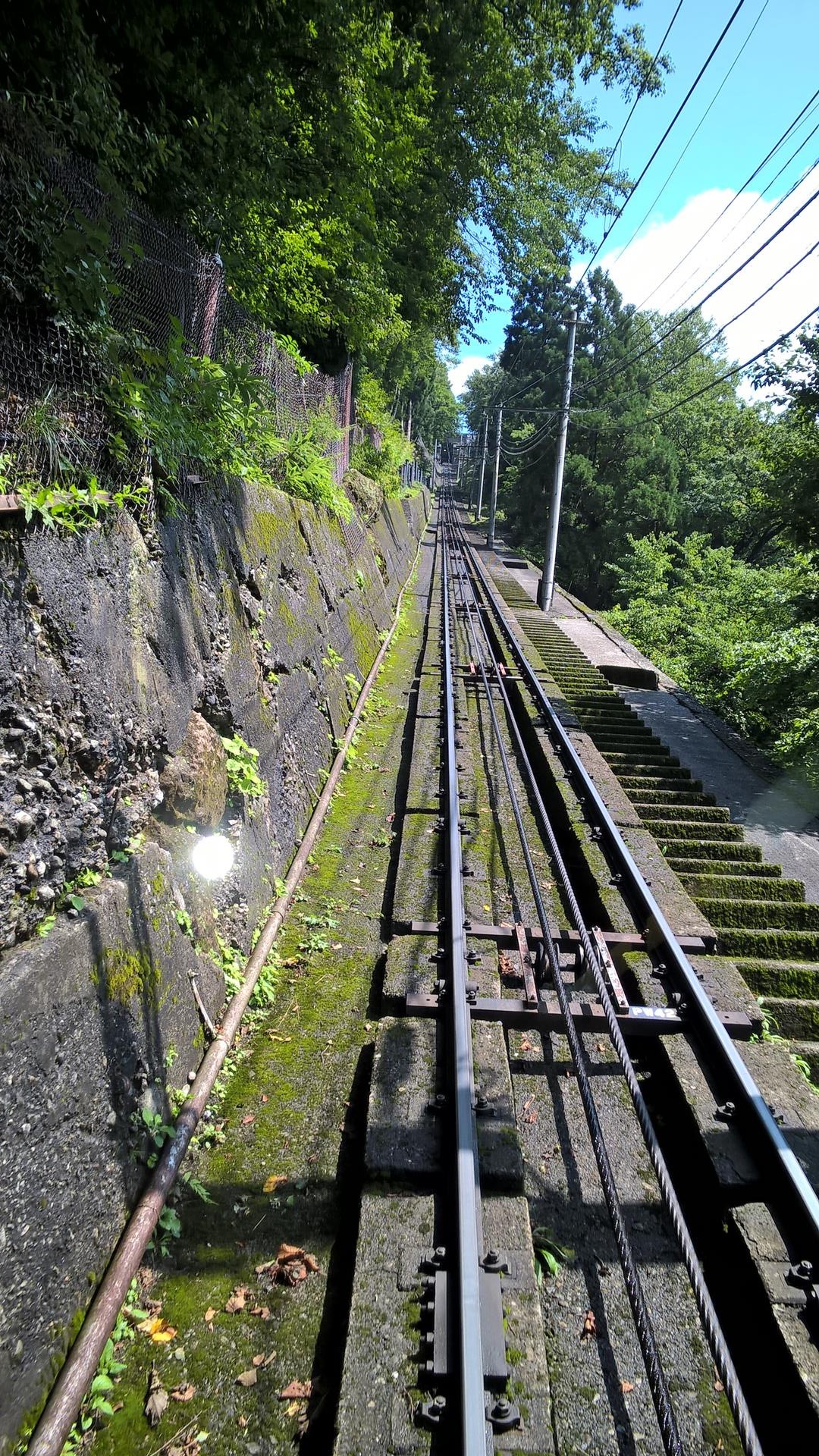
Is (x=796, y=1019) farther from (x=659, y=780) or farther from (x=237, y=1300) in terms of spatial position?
(x=659, y=780)

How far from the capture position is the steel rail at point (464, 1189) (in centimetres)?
222

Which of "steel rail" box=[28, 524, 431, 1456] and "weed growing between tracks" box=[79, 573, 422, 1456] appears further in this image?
"weed growing between tracks" box=[79, 573, 422, 1456]

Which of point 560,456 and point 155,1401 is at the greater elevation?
point 560,456

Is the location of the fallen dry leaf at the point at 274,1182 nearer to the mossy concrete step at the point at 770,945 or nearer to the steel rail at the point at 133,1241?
the steel rail at the point at 133,1241

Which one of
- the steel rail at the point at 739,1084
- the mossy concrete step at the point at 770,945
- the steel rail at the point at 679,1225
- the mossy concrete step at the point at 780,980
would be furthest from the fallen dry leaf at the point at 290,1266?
the mossy concrete step at the point at 770,945

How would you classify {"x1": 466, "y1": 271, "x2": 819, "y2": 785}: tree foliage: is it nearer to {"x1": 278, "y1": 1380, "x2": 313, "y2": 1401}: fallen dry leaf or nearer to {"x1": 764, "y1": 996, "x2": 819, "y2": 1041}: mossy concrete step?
{"x1": 764, "y1": 996, "x2": 819, "y2": 1041}: mossy concrete step

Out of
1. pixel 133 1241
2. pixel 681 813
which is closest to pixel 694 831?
pixel 681 813

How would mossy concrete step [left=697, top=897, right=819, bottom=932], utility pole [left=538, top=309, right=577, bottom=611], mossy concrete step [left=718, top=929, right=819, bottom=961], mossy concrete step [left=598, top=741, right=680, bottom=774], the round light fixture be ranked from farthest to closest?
utility pole [left=538, top=309, right=577, bottom=611], mossy concrete step [left=598, top=741, right=680, bottom=774], mossy concrete step [left=697, top=897, right=819, bottom=932], mossy concrete step [left=718, top=929, right=819, bottom=961], the round light fixture

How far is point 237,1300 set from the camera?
2781 millimetres

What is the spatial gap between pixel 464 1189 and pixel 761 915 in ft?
12.0

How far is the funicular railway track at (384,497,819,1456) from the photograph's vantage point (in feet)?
7.80

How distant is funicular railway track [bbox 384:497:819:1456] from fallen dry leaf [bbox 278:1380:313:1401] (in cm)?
45

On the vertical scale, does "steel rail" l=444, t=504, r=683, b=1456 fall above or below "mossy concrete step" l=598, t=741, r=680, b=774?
above

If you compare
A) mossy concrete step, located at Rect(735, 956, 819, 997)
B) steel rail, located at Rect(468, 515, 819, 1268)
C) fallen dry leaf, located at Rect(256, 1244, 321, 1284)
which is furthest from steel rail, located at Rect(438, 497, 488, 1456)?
mossy concrete step, located at Rect(735, 956, 819, 997)
